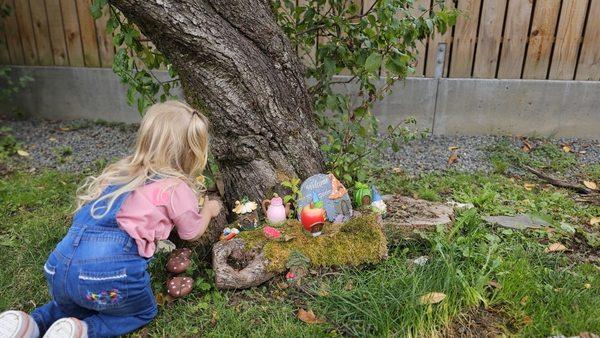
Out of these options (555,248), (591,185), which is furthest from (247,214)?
(591,185)

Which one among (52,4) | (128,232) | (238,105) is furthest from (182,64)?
(52,4)

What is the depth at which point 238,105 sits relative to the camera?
8.71 ft

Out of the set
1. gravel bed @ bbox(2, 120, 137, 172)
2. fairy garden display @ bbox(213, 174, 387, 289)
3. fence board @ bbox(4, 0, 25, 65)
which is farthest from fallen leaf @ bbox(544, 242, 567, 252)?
fence board @ bbox(4, 0, 25, 65)

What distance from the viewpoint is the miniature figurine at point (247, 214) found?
2771 mm

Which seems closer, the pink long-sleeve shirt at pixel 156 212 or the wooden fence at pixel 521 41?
the pink long-sleeve shirt at pixel 156 212

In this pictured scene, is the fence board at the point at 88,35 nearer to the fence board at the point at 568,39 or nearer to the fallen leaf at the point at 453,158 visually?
Answer: the fallen leaf at the point at 453,158

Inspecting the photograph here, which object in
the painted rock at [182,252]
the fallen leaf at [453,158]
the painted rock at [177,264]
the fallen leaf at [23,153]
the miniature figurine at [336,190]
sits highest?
the miniature figurine at [336,190]

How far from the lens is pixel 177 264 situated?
2475 mm

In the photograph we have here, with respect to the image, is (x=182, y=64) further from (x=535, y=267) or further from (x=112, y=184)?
(x=535, y=267)

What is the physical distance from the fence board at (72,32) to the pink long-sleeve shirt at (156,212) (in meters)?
4.18

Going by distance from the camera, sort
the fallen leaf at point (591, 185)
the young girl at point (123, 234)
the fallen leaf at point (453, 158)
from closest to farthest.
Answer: the young girl at point (123, 234), the fallen leaf at point (591, 185), the fallen leaf at point (453, 158)

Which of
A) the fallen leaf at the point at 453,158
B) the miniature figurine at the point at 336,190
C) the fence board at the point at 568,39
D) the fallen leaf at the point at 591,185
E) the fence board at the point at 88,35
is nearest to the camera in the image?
the miniature figurine at the point at 336,190

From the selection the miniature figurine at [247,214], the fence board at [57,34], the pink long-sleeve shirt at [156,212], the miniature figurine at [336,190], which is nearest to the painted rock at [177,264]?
the pink long-sleeve shirt at [156,212]

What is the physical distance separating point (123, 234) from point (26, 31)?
481cm
